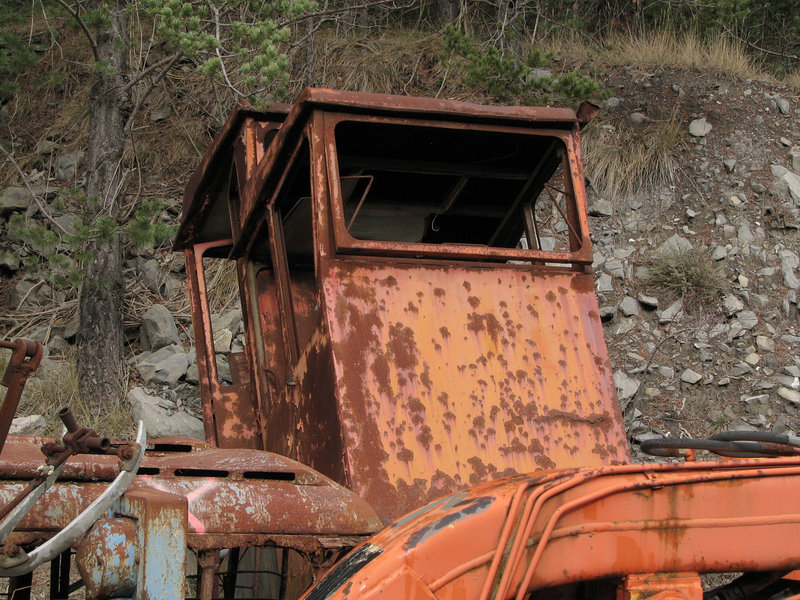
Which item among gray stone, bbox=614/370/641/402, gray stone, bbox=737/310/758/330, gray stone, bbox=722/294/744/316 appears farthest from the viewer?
gray stone, bbox=722/294/744/316

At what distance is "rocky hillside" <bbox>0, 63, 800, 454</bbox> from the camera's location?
7617mm

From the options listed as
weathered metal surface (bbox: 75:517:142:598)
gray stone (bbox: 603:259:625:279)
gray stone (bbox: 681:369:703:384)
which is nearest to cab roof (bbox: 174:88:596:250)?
weathered metal surface (bbox: 75:517:142:598)

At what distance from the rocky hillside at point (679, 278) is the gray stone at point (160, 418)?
2 centimetres

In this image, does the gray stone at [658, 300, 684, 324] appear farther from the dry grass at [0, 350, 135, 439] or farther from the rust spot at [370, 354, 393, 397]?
the rust spot at [370, 354, 393, 397]

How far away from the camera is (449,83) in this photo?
37.5 ft

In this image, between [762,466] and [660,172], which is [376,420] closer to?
[762,466]

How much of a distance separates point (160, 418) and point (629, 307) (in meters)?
4.30

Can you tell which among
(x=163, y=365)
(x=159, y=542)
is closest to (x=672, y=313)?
(x=163, y=365)

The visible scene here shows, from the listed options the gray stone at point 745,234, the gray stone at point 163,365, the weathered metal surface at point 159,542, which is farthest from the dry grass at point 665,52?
the weathered metal surface at point 159,542

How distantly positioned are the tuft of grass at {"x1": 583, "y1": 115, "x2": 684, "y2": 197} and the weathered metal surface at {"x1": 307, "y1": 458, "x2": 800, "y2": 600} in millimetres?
7858

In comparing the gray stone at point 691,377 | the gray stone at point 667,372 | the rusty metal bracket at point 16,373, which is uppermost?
the gray stone at point 667,372

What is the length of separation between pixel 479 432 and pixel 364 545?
4.17ft

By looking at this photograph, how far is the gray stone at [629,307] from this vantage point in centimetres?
849

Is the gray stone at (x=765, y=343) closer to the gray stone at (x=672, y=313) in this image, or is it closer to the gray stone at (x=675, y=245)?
the gray stone at (x=672, y=313)
